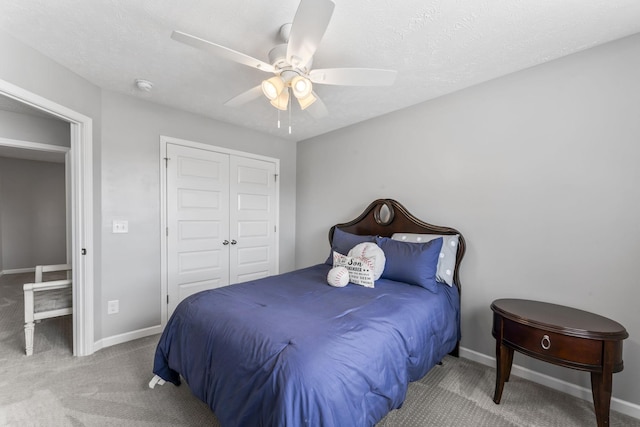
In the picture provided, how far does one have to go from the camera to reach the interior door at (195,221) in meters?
3.02

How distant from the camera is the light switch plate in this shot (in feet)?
8.70

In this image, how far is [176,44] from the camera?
73.3 inches

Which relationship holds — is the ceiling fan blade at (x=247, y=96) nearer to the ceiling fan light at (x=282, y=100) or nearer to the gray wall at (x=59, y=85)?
the ceiling fan light at (x=282, y=100)

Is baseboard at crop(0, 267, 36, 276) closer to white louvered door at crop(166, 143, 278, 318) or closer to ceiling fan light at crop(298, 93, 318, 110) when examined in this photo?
white louvered door at crop(166, 143, 278, 318)

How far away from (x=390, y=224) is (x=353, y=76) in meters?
1.71

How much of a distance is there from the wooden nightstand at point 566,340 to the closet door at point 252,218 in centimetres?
284


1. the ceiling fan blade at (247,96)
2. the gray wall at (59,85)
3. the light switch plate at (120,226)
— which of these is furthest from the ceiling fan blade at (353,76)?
the light switch plate at (120,226)

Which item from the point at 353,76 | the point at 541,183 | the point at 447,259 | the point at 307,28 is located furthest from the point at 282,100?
the point at 541,183

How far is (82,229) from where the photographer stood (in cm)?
239

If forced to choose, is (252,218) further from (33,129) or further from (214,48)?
(33,129)

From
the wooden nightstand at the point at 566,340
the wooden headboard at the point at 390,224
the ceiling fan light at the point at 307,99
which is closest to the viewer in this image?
the wooden nightstand at the point at 566,340

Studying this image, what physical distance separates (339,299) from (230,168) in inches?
92.2

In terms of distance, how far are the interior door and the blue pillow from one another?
82.2 inches

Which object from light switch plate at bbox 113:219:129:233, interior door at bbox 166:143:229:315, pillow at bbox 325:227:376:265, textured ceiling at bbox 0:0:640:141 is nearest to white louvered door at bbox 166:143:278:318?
interior door at bbox 166:143:229:315
